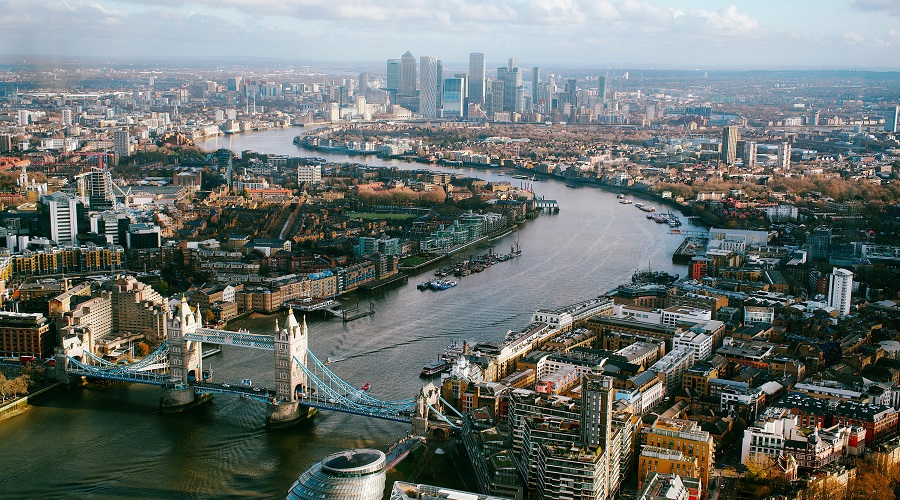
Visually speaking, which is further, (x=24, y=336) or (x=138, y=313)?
(x=138, y=313)

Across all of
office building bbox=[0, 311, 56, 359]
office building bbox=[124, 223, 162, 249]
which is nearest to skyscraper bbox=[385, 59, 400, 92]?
office building bbox=[124, 223, 162, 249]

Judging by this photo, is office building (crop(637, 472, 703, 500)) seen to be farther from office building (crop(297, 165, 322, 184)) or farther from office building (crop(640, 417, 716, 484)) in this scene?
office building (crop(297, 165, 322, 184))

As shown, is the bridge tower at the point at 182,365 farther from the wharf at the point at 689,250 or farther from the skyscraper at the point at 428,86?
the skyscraper at the point at 428,86

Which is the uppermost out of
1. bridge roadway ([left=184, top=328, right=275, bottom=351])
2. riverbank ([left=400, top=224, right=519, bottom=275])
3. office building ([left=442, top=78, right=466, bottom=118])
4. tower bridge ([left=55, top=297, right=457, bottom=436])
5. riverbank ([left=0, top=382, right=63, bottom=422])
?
office building ([left=442, top=78, right=466, bottom=118])

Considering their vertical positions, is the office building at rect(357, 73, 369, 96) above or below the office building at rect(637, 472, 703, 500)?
above

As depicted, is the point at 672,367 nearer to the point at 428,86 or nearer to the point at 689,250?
the point at 689,250

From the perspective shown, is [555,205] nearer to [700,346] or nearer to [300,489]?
[700,346]

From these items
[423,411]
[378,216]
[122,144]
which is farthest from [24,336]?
[122,144]
